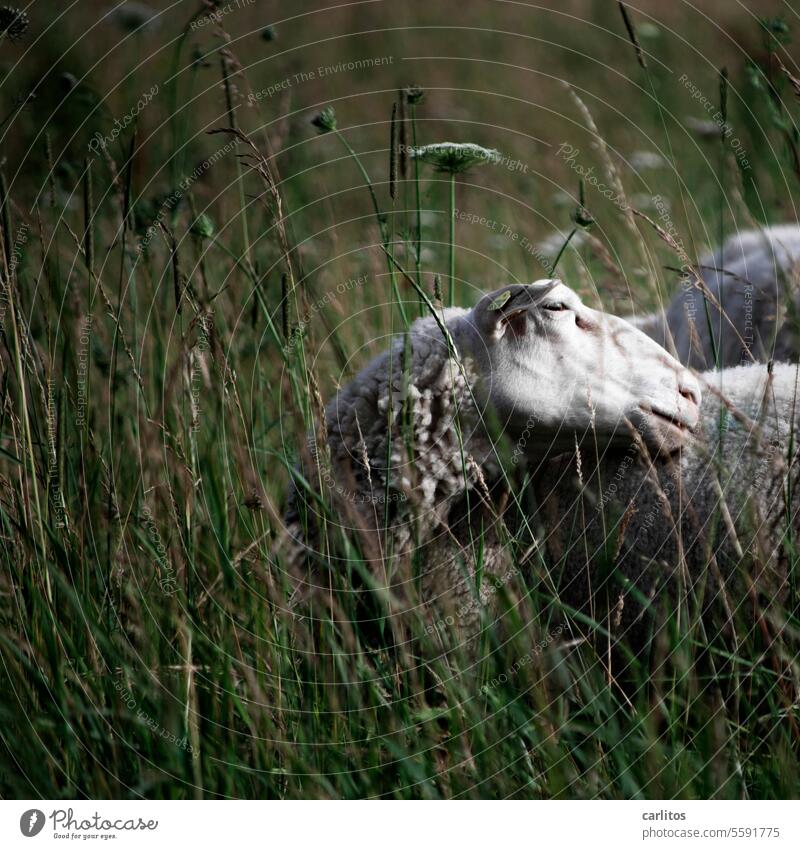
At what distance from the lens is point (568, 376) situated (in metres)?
2.47

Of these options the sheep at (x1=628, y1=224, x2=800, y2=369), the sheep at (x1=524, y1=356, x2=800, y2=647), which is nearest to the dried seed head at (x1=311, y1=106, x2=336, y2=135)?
the sheep at (x1=524, y1=356, x2=800, y2=647)

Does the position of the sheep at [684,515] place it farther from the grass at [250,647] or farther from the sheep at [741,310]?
the sheep at [741,310]

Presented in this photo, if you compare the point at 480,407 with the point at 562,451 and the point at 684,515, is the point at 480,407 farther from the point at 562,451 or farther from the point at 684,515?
the point at 684,515

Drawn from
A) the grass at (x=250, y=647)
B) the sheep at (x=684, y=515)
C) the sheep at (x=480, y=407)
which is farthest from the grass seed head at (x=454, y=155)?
the sheep at (x=684, y=515)

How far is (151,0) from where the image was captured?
4.37 m

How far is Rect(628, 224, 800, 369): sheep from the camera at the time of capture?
11.1ft

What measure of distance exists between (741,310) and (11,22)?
9.32 feet

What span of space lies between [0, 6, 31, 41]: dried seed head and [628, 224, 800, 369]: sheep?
2351mm

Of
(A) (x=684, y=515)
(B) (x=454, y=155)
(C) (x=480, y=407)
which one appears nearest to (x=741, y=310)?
(A) (x=684, y=515)

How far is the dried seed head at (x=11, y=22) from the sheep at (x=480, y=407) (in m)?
1.40

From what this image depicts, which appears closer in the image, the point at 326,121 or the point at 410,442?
the point at 326,121

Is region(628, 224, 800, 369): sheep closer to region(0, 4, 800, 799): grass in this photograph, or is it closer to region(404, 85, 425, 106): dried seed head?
region(0, 4, 800, 799): grass
